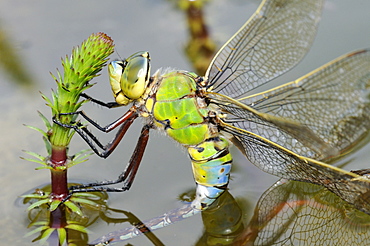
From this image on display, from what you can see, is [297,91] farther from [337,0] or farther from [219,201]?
[337,0]

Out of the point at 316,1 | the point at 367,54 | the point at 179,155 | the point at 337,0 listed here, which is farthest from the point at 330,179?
the point at 337,0

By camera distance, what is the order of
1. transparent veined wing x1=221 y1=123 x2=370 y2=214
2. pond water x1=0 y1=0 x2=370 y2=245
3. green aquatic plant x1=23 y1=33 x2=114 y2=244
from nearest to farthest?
green aquatic plant x1=23 y1=33 x2=114 y2=244 → transparent veined wing x1=221 y1=123 x2=370 y2=214 → pond water x1=0 y1=0 x2=370 y2=245

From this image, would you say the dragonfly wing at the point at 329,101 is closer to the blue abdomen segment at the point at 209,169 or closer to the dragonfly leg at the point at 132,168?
the blue abdomen segment at the point at 209,169

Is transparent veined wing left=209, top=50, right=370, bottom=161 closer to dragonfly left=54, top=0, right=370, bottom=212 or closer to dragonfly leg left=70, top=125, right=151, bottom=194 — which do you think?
dragonfly left=54, top=0, right=370, bottom=212

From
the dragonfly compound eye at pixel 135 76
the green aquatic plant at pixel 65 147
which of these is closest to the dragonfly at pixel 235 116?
the dragonfly compound eye at pixel 135 76

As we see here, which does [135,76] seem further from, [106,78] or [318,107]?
[318,107]

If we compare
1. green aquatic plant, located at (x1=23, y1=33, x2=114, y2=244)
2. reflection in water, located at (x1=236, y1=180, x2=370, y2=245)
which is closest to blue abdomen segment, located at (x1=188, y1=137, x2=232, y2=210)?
reflection in water, located at (x1=236, y1=180, x2=370, y2=245)
